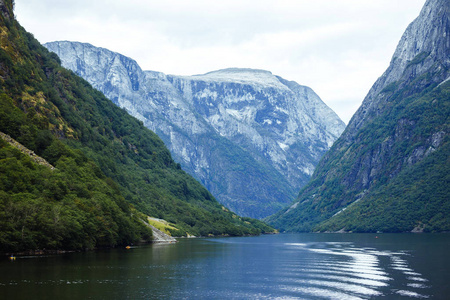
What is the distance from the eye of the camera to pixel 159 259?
130 m

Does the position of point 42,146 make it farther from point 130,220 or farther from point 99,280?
point 99,280

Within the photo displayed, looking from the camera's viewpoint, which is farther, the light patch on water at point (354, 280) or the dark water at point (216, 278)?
the light patch on water at point (354, 280)

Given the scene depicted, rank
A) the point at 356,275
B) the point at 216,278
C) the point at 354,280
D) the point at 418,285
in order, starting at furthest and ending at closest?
1. the point at 356,275
2. the point at 216,278
3. the point at 354,280
4. the point at 418,285

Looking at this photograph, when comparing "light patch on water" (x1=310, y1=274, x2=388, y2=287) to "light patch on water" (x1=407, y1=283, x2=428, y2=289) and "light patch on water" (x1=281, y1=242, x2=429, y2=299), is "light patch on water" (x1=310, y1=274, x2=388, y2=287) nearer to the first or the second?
"light patch on water" (x1=281, y1=242, x2=429, y2=299)

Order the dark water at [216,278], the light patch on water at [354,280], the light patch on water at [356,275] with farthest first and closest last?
1. the light patch on water at [354,280]
2. the light patch on water at [356,275]
3. the dark water at [216,278]

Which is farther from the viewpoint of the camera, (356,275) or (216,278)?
(356,275)

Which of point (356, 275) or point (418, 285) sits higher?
point (356, 275)

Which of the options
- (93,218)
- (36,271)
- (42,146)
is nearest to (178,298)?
(36,271)

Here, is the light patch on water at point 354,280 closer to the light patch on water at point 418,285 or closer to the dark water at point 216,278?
the dark water at point 216,278

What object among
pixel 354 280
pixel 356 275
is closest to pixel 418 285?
pixel 354 280

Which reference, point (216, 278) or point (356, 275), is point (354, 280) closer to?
point (356, 275)

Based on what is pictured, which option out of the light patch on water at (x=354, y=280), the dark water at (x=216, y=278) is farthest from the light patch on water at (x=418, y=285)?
the light patch on water at (x=354, y=280)

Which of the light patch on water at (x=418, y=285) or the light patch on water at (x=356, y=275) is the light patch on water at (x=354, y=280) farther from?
the light patch on water at (x=418, y=285)

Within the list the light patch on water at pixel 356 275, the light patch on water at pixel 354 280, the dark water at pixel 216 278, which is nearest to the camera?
the dark water at pixel 216 278
